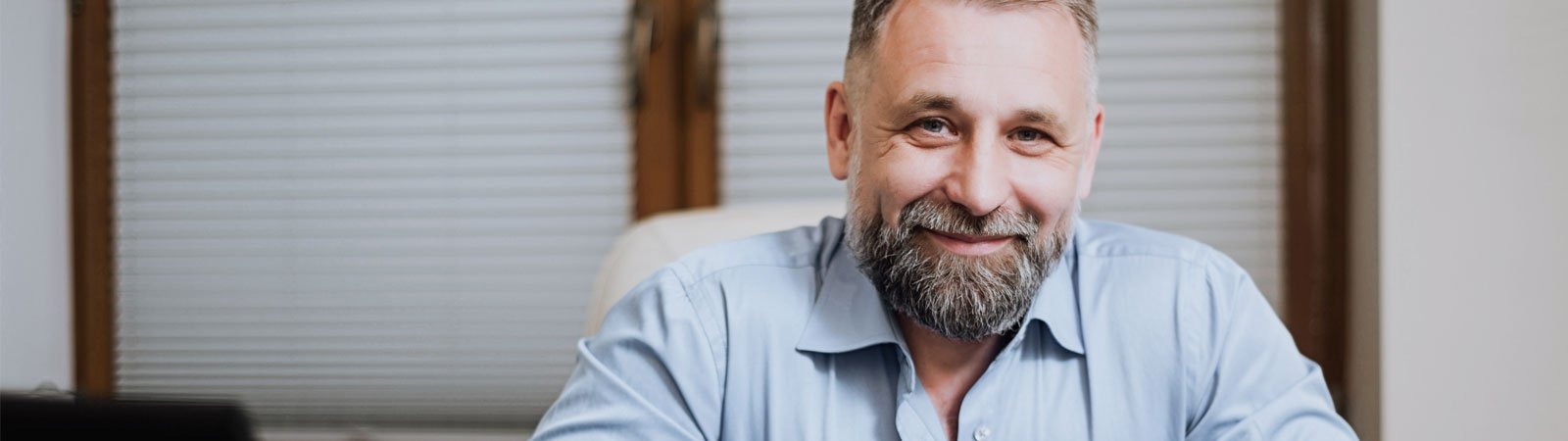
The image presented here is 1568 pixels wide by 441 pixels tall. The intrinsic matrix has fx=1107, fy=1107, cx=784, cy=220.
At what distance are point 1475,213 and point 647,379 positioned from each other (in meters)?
1.35

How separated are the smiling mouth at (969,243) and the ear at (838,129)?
169mm

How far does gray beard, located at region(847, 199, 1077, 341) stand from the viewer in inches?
41.6

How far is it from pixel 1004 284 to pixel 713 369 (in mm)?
299

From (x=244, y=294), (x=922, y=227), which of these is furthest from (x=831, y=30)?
(x=244, y=294)

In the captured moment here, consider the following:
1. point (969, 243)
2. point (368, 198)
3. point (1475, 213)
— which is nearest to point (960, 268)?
point (969, 243)

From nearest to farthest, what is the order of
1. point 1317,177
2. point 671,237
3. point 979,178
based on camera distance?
1. point 979,178
2. point 671,237
3. point 1317,177

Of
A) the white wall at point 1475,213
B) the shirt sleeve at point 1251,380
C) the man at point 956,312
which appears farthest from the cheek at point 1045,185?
the white wall at point 1475,213

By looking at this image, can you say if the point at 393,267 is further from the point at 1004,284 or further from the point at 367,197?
the point at 1004,284

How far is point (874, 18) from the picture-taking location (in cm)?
112

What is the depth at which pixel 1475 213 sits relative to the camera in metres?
1.69

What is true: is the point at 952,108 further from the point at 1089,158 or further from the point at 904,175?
A: the point at 1089,158

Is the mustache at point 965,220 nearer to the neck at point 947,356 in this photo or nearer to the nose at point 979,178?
the nose at point 979,178

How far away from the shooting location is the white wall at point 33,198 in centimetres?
214

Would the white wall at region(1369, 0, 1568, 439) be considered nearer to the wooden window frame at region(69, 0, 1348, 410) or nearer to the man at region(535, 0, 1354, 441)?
the wooden window frame at region(69, 0, 1348, 410)
